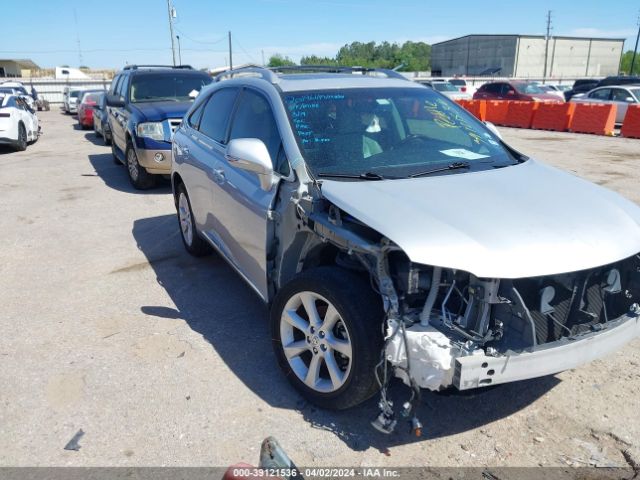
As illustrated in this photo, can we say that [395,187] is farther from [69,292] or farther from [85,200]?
[85,200]

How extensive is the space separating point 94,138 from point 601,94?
59.8ft

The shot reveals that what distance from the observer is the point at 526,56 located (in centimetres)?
7625

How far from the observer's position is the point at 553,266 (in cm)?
243

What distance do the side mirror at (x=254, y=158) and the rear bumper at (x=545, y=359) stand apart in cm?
163

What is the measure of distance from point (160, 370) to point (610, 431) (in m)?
2.78

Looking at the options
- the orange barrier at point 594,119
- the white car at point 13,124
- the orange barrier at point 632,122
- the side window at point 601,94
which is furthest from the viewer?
the side window at point 601,94

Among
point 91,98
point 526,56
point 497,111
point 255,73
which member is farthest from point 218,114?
point 526,56

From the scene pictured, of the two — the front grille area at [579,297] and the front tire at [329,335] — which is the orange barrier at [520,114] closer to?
the front grille area at [579,297]

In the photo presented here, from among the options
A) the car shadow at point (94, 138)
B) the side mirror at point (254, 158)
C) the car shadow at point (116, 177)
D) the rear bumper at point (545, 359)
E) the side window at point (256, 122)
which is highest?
the side window at point (256, 122)

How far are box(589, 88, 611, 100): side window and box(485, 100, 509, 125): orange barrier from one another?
122 inches

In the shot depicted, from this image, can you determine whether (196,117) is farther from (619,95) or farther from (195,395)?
(619,95)

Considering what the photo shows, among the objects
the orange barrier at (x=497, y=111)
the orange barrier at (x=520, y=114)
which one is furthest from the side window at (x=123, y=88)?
the orange barrier at (x=497, y=111)

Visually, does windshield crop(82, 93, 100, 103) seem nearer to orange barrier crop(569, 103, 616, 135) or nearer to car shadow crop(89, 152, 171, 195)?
car shadow crop(89, 152, 171, 195)

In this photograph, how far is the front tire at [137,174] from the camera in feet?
29.2
